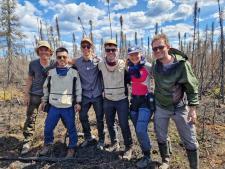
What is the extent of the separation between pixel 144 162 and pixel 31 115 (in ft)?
8.32

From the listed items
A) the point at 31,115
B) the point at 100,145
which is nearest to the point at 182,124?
the point at 100,145

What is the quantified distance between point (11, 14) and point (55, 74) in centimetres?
1783

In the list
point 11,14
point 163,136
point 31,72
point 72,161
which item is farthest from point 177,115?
point 11,14

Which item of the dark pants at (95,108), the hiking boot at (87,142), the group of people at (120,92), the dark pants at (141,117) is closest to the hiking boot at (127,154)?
the group of people at (120,92)

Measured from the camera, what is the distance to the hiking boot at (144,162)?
5527 millimetres

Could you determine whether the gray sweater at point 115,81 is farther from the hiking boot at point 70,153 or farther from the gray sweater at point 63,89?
the hiking boot at point 70,153

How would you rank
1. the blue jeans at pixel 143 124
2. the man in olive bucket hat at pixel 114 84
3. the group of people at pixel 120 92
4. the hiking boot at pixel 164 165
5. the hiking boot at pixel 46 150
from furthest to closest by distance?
the hiking boot at pixel 46 150 < the man in olive bucket hat at pixel 114 84 < the hiking boot at pixel 164 165 < the blue jeans at pixel 143 124 < the group of people at pixel 120 92

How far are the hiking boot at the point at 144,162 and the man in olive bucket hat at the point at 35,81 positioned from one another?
2350 mm

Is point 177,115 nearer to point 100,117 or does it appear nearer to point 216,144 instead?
point 100,117

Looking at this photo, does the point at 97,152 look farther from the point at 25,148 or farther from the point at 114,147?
the point at 25,148

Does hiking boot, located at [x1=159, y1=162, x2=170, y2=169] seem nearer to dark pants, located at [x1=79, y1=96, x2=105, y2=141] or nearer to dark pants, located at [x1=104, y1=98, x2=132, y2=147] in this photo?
dark pants, located at [x1=104, y1=98, x2=132, y2=147]

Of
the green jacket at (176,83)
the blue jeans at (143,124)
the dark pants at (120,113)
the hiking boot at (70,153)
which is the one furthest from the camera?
the hiking boot at (70,153)

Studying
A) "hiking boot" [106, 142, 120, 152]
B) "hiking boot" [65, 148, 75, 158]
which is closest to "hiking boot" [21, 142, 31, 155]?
"hiking boot" [65, 148, 75, 158]

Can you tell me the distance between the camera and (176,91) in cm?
487
